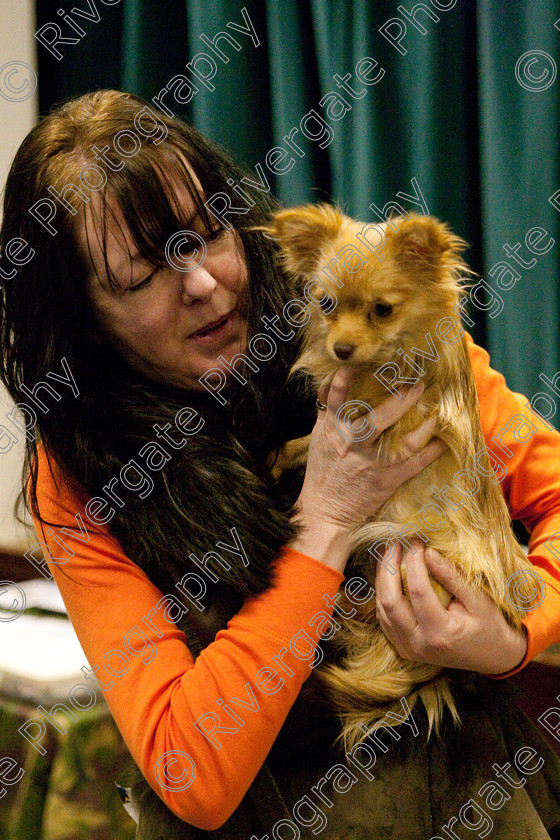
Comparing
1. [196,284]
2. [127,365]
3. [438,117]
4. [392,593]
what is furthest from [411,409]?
[438,117]

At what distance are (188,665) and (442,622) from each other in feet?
1.33

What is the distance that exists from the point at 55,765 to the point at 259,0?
234 cm

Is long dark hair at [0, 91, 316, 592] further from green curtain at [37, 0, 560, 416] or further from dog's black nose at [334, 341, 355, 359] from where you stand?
green curtain at [37, 0, 560, 416]

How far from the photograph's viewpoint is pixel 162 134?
1110 mm

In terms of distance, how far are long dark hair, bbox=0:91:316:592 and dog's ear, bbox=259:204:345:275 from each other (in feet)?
0.36

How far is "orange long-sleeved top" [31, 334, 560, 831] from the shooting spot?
96 centimetres

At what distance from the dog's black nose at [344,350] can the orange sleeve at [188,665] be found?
331 millimetres

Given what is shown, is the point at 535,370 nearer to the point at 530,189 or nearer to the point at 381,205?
the point at 530,189

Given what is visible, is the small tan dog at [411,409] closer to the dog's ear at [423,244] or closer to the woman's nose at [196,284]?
the dog's ear at [423,244]

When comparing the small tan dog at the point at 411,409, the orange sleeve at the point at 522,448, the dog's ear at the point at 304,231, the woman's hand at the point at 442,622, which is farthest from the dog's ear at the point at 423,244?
the woman's hand at the point at 442,622

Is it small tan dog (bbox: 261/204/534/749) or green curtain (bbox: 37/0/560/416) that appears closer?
small tan dog (bbox: 261/204/534/749)

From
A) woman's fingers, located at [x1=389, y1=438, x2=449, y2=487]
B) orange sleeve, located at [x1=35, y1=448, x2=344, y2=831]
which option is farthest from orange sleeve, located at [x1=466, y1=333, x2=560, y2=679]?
orange sleeve, located at [x1=35, y1=448, x2=344, y2=831]

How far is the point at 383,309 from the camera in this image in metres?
1.04

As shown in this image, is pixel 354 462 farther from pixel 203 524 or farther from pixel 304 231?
pixel 304 231
